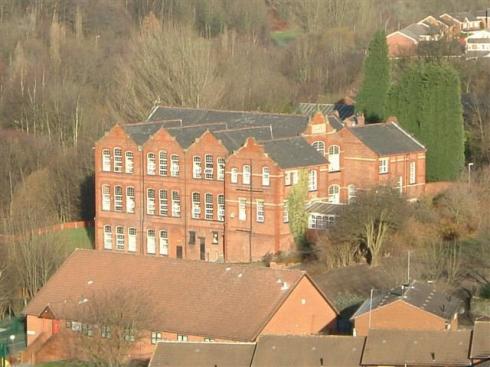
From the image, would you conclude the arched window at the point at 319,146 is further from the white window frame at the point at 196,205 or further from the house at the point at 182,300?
the house at the point at 182,300

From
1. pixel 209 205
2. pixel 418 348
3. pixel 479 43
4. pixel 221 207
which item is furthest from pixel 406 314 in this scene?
pixel 479 43

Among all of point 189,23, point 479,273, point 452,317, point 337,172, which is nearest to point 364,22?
point 189,23

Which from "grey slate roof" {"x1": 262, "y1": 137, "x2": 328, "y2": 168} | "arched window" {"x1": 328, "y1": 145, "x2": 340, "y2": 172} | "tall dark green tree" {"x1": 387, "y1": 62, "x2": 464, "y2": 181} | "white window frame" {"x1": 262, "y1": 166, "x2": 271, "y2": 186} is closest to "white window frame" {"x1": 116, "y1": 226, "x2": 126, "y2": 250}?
"white window frame" {"x1": 262, "y1": 166, "x2": 271, "y2": 186}

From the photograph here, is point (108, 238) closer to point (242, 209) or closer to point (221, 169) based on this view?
point (221, 169)

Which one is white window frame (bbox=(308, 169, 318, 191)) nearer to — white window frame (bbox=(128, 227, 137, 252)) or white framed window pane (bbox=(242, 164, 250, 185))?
white framed window pane (bbox=(242, 164, 250, 185))

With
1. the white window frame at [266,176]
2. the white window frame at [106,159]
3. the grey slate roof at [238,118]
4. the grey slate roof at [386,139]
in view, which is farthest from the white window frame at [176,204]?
the grey slate roof at [386,139]
